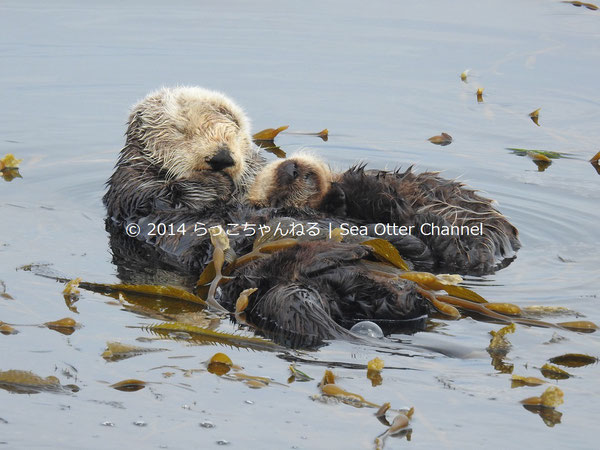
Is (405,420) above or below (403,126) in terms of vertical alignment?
below

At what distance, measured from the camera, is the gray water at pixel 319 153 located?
3.12m

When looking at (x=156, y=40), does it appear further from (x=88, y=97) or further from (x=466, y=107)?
(x=466, y=107)

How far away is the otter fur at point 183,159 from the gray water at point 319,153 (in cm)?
32

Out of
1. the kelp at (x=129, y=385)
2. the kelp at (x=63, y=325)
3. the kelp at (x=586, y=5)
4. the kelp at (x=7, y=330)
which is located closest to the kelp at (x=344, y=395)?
the kelp at (x=129, y=385)

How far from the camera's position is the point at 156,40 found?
30.3ft

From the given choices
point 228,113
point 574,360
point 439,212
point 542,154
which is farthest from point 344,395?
point 542,154

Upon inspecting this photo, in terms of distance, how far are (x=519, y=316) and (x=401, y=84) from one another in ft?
14.5

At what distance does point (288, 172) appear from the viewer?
189 inches

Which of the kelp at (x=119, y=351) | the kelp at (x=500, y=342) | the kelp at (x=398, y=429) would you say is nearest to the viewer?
the kelp at (x=398, y=429)

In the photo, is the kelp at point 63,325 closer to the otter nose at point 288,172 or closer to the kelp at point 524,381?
the otter nose at point 288,172

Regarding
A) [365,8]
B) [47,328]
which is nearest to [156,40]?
[365,8]

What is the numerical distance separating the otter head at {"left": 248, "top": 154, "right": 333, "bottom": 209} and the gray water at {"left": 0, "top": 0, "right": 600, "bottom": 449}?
0.87 m

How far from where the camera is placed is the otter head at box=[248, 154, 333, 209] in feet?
15.8

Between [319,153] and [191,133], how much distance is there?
181cm
